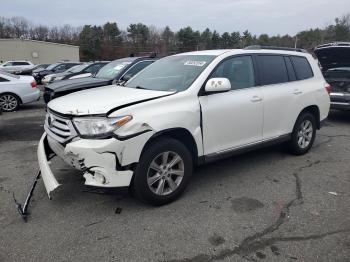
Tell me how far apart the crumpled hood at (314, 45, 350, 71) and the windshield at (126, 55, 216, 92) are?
17.7 feet

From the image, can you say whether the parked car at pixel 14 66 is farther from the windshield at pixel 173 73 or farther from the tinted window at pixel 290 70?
the tinted window at pixel 290 70

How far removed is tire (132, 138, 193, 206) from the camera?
12.1 feet

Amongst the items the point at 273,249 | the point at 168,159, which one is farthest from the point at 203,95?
the point at 273,249

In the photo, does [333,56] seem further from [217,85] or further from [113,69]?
[217,85]

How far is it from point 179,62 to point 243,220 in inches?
95.1

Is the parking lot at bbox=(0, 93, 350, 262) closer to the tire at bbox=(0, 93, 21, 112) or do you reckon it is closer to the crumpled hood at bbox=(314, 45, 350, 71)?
the crumpled hood at bbox=(314, 45, 350, 71)

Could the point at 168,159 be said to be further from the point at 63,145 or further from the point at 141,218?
the point at 63,145

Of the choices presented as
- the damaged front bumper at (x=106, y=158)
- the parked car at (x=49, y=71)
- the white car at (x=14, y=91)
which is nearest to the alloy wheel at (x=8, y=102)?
the white car at (x=14, y=91)

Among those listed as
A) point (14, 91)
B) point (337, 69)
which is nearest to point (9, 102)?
point (14, 91)

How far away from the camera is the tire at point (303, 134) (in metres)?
5.71

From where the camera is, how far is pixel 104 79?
9.02 m

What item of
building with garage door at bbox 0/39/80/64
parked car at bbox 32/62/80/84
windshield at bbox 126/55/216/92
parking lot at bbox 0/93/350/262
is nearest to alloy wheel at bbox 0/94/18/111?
parking lot at bbox 0/93/350/262

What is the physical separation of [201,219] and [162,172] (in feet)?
2.22

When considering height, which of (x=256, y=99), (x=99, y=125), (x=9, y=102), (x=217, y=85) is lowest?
(x=9, y=102)
